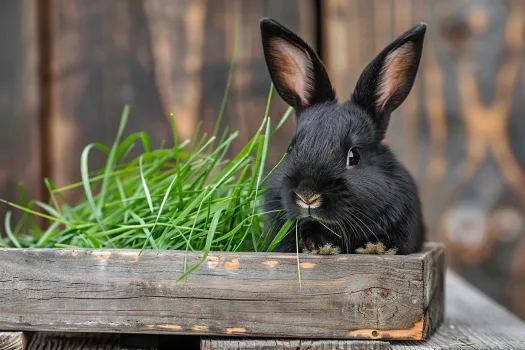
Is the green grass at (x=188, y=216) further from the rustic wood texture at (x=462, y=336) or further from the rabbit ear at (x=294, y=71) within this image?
the rustic wood texture at (x=462, y=336)

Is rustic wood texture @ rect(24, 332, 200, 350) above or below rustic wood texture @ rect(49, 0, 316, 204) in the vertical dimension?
below

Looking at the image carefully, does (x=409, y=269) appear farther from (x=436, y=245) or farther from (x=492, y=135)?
(x=492, y=135)

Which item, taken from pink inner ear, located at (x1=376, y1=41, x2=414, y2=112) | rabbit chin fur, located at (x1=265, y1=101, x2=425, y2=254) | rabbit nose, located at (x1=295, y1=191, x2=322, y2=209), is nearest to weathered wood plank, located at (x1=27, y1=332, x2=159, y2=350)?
rabbit chin fur, located at (x1=265, y1=101, x2=425, y2=254)

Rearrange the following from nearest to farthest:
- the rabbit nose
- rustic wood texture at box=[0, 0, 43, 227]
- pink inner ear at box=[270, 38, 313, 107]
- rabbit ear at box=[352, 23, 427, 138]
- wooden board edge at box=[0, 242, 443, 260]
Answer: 1. the rabbit nose
2. wooden board edge at box=[0, 242, 443, 260]
3. rabbit ear at box=[352, 23, 427, 138]
4. pink inner ear at box=[270, 38, 313, 107]
5. rustic wood texture at box=[0, 0, 43, 227]

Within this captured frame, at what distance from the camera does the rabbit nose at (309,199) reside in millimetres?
1980

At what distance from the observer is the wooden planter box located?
2.07 m

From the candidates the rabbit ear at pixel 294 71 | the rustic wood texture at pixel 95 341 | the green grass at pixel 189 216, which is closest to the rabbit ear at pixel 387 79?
the rabbit ear at pixel 294 71

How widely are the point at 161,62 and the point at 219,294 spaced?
2.00m

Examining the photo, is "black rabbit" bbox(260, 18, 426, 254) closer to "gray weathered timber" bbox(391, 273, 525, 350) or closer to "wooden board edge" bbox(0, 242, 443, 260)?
"wooden board edge" bbox(0, 242, 443, 260)

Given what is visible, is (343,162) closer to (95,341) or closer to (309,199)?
(309,199)

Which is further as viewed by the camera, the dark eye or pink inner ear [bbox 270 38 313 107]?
pink inner ear [bbox 270 38 313 107]

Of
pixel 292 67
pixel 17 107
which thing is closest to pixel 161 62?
pixel 17 107

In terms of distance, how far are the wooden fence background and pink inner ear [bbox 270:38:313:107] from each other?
50.2 inches

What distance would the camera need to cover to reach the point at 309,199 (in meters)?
1.98
